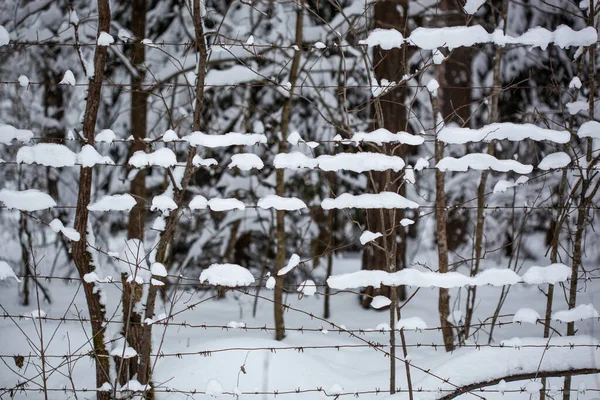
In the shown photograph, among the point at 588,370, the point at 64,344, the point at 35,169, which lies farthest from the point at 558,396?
the point at 35,169

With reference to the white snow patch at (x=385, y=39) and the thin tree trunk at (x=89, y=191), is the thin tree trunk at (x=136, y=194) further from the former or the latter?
the white snow patch at (x=385, y=39)

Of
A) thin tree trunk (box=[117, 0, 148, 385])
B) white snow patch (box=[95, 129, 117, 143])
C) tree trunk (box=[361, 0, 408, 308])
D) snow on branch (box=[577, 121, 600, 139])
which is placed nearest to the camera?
white snow patch (box=[95, 129, 117, 143])

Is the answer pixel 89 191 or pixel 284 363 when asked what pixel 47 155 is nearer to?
pixel 89 191

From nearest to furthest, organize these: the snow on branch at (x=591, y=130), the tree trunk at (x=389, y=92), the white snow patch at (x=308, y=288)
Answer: the white snow patch at (x=308, y=288) → the snow on branch at (x=591, y=130) → the tree trunk at (x=389, y=92)

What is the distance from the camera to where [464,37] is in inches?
134

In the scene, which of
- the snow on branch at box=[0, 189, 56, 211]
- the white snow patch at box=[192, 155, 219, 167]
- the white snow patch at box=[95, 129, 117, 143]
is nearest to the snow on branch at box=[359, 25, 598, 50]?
the white snow patch at box=[192, 155, 219, 167]

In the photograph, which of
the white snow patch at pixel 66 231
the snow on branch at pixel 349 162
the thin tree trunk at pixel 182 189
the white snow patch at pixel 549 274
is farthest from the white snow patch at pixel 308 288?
the white snow patch at pixel 66 231

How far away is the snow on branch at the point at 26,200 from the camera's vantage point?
330cm

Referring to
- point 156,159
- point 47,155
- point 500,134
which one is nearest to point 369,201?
point 500,134

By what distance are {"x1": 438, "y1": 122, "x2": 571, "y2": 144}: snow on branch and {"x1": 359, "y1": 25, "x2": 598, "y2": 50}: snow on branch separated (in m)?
0.53

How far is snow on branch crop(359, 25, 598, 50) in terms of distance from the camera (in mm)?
3373

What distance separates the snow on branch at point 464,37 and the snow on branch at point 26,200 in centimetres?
225

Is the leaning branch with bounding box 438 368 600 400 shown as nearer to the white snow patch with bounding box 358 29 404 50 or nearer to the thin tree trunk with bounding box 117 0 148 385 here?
the thin tree trunk with bounding box 117 0 148 385

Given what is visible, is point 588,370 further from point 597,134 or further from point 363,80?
point 363,80
